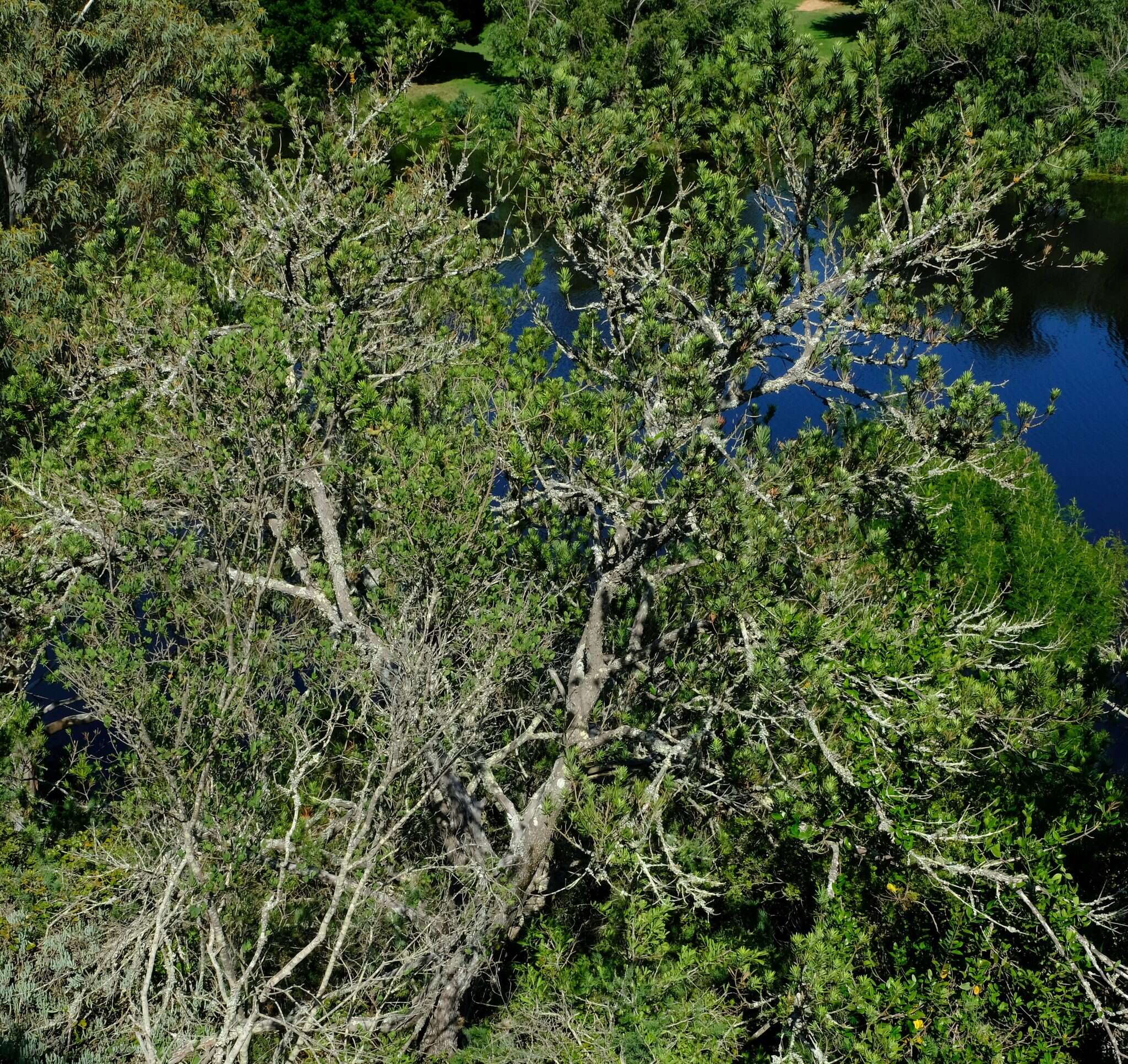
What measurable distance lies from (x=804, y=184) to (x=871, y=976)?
21.8 feet

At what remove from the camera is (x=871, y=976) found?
8.27m

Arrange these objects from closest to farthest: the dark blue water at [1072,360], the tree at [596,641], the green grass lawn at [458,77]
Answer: the tree at [596,641], the dark blue water at [1072,360], the green grass lawn at [458,77]

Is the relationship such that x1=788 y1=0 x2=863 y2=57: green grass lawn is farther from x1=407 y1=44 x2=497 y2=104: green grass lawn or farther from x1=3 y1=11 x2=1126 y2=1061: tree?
x1=3 y1=11 x2=1126 y2=1061: tree

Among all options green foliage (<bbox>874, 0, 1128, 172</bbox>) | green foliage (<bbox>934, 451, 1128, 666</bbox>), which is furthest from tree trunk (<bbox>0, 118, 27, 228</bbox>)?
green foliage (<bbox>874, 0, 1128, 172</bbox>)

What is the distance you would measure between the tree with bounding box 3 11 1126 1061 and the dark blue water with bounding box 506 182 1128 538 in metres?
10.7

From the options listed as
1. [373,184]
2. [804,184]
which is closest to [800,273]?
[804,184]

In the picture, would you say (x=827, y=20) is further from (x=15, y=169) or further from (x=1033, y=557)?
(x=15, y=169)

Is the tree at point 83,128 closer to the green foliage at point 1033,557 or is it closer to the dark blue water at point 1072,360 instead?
the dark blue water at point 1072,360

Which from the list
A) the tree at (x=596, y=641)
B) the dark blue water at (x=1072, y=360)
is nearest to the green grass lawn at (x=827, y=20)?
the dark blue water at (x=1072, y=360)

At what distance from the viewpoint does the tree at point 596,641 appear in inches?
291

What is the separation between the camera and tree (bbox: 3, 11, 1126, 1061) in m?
7.39

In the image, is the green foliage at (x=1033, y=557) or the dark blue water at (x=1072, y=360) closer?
the green foliage at (x=1033, y=557)

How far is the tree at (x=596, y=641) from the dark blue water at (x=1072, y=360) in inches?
421

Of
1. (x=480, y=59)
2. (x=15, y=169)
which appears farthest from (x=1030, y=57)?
(x=15, y=169)
